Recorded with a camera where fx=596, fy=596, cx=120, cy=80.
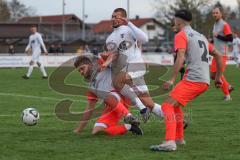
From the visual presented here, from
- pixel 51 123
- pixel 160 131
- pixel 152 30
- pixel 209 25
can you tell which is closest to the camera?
pixel 160 131

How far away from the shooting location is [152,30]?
129 metres

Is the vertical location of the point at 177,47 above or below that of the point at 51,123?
above

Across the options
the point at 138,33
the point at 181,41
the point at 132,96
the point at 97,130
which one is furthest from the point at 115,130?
the point at 181,41

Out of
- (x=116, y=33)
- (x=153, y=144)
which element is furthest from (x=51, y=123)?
(x=153, y=144)

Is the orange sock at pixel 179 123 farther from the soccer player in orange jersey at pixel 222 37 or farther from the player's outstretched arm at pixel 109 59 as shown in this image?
the soccer player in orange jersey at pixel 222 37

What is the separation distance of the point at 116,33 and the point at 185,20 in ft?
8.61

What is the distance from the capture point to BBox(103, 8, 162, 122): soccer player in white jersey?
1023cm

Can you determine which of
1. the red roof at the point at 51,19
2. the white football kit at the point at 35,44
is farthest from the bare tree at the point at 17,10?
the white football kit at the point at 35,44

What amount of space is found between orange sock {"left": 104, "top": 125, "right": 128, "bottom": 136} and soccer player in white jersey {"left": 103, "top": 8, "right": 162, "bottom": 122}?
62 cm

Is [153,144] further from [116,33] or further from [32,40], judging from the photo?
[32,40]

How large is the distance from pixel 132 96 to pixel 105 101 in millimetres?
709

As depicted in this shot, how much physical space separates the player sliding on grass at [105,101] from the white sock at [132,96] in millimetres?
238

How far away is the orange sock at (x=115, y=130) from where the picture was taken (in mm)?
9773

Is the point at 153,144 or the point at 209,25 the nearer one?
the point at 153,144
